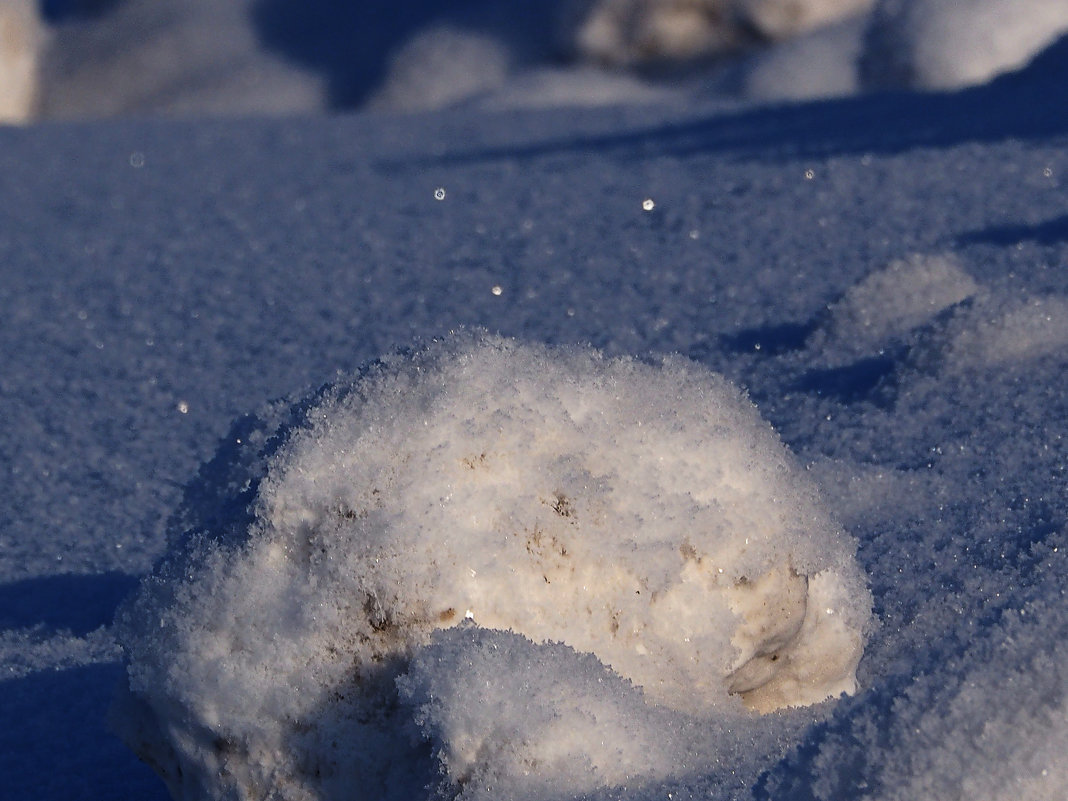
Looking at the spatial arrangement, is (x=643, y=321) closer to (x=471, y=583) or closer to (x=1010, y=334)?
(x=1010, y=334)

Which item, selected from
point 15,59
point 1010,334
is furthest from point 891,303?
point 15,59

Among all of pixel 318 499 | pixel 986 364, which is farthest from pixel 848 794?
pixel 986 364

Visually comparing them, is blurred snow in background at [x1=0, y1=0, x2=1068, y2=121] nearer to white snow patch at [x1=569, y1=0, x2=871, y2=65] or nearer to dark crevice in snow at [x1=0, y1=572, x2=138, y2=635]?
white snow patch at [x1=569, y1=0, x2=871, y2=65]

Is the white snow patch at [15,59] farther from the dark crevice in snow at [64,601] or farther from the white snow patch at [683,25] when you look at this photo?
the dark crevice in snow at [64,601]

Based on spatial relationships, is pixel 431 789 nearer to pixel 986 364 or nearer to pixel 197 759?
pixel 197 759

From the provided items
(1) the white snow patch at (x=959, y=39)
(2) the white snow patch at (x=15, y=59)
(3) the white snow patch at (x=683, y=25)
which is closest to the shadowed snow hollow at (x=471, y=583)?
(1) the white snow patch at (x=959, y=39)

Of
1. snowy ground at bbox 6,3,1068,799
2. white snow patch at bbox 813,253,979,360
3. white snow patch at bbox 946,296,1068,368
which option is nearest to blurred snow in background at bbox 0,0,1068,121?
snowy ground at bbox 6,3,1068,799
